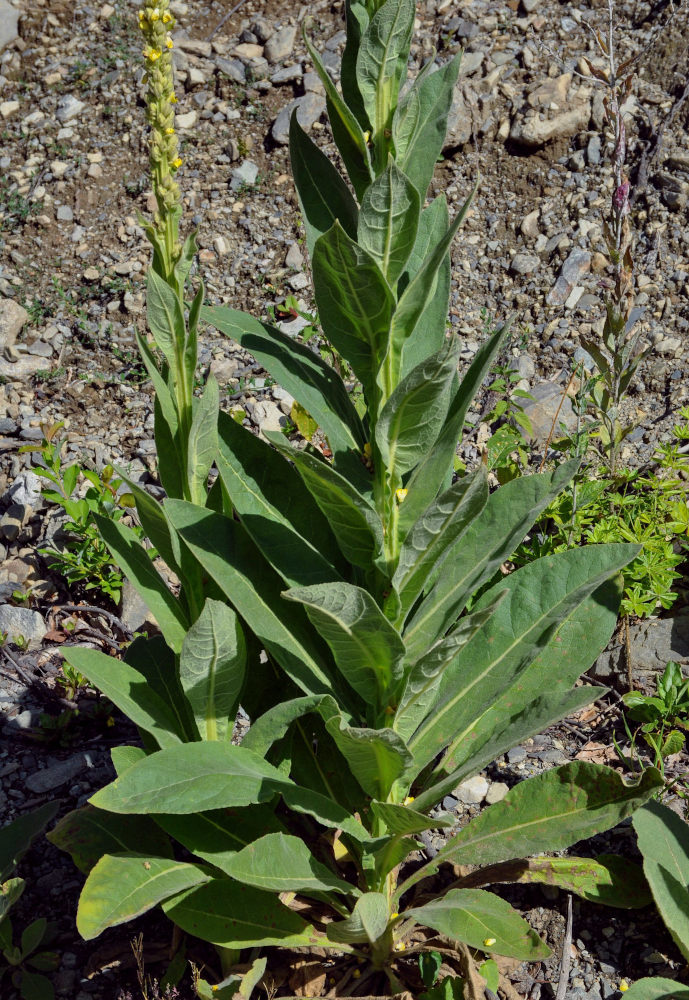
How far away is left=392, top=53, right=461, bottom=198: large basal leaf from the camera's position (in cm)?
225

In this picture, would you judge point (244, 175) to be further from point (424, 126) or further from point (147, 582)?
point (147, 582)

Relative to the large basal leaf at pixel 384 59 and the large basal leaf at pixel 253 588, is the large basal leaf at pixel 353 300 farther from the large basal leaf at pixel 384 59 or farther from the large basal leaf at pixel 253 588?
the large basal leaf at pixel 253 588

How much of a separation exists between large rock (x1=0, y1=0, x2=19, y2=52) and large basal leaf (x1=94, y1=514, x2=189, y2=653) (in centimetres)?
521

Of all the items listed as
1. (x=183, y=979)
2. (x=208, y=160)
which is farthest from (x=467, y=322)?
(x=183, y=979)

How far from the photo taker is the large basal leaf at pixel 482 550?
8.16 feet

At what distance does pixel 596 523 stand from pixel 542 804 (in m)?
1.61

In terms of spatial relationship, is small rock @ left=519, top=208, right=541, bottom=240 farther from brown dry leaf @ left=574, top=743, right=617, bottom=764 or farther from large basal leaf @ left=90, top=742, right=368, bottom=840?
large basal leaf @ left=90, top=742, right=368, bottom=840

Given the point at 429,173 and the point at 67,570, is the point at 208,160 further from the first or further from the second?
the point at 429,173

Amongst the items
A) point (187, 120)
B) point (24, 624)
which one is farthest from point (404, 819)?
point (187, 120)

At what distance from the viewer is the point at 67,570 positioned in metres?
3.83

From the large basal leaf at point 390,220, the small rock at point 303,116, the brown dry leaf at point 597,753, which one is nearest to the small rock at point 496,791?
the brown dry leaf at point 597,753

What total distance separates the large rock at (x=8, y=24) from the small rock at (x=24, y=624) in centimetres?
448

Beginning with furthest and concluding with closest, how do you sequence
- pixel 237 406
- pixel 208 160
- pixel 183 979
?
pixel 208 160 < pixel 237 406 < pixel 183 979

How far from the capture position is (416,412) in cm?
222
